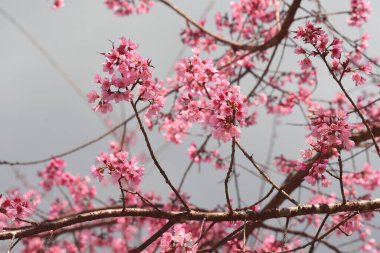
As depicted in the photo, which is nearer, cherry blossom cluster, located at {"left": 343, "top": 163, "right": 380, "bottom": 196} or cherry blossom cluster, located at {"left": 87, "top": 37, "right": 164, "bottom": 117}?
cherry blossom cluster, located at {"left": 87, "top": 37, "right": 164, "bottom": 117}

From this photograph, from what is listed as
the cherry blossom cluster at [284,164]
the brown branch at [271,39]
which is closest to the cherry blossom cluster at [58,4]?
the brown branch at [271,39]

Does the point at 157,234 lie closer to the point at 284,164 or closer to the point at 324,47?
the point at 324,47

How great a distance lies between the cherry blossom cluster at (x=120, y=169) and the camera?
8.34 ft

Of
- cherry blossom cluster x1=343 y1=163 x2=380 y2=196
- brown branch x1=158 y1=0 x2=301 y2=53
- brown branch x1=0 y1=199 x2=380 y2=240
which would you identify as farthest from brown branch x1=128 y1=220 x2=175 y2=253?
cherry blossom cluster x1=343 y1=163 x2=380 y2=196

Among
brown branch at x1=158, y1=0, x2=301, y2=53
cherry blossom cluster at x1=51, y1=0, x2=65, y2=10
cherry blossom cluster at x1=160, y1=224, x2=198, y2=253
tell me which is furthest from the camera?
cherry blossom cluster at x1=51, y1=0, x2=65, y2=10

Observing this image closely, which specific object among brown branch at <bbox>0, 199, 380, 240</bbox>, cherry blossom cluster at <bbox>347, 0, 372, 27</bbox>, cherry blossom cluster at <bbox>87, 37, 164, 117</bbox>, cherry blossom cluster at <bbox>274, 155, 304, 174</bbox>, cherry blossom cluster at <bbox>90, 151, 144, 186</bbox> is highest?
cherry blossom cluster at <bbox>347, 0, 372, 27</bbox>

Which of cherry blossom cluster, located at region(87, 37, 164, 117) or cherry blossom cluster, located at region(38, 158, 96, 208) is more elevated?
cherry blossom cluster, located at region(38, 158, 96, 208)

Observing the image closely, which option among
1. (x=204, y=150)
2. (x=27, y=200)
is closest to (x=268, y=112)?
(x=204, y=150)

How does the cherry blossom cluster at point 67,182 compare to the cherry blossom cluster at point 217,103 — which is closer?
the cherry blossom cluster at point 217,103

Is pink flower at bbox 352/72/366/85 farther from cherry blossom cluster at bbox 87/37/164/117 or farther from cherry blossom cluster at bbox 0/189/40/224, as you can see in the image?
cherry blossom cluster at bbox 0/189/40/224

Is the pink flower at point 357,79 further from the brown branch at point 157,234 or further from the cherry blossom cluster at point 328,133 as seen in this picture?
the brown branch at point 157,234

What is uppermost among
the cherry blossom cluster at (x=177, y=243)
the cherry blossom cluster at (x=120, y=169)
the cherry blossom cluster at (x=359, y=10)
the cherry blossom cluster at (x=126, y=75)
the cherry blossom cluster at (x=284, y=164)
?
the cherry blossom cluster at (x=359, y=10)

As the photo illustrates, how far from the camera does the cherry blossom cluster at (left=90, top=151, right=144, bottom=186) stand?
2543 mm

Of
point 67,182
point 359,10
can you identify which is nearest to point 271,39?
point 359,10
